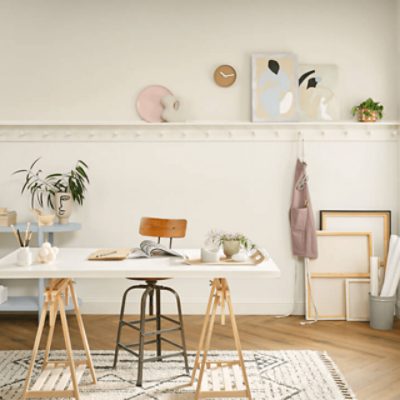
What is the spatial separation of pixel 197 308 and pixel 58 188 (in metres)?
1.55

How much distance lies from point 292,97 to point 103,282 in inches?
88.6

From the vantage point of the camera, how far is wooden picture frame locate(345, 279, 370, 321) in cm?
482

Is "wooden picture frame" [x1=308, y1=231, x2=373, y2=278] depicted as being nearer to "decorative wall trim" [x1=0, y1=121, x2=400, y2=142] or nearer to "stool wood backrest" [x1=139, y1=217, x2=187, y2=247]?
"decorative wall trim" [x1=0, y1=121, x2=400, y2=142]

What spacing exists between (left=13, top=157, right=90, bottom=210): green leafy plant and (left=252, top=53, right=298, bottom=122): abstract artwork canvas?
1.53 meters

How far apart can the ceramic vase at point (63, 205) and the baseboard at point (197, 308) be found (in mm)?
789

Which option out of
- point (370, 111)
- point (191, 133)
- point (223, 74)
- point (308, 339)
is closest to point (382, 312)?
point (308, 339)

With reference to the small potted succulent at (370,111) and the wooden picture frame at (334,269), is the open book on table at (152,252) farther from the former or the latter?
the small potted succulent at (370,111)

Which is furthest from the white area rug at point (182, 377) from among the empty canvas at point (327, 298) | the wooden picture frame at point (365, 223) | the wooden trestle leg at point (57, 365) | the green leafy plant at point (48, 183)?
the green leafy plant at point (48, 183)

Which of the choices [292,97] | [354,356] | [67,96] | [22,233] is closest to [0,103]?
[67,96]

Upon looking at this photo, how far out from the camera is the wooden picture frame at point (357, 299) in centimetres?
482

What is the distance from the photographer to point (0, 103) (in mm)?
4969

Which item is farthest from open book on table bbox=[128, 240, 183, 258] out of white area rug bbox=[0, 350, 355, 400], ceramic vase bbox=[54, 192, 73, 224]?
ceramic vase bbox=[54, 192, 73, 224]

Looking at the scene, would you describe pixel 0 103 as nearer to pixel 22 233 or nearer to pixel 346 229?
pixel 22 233

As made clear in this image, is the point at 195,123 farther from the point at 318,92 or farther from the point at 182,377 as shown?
the point at 182,377
